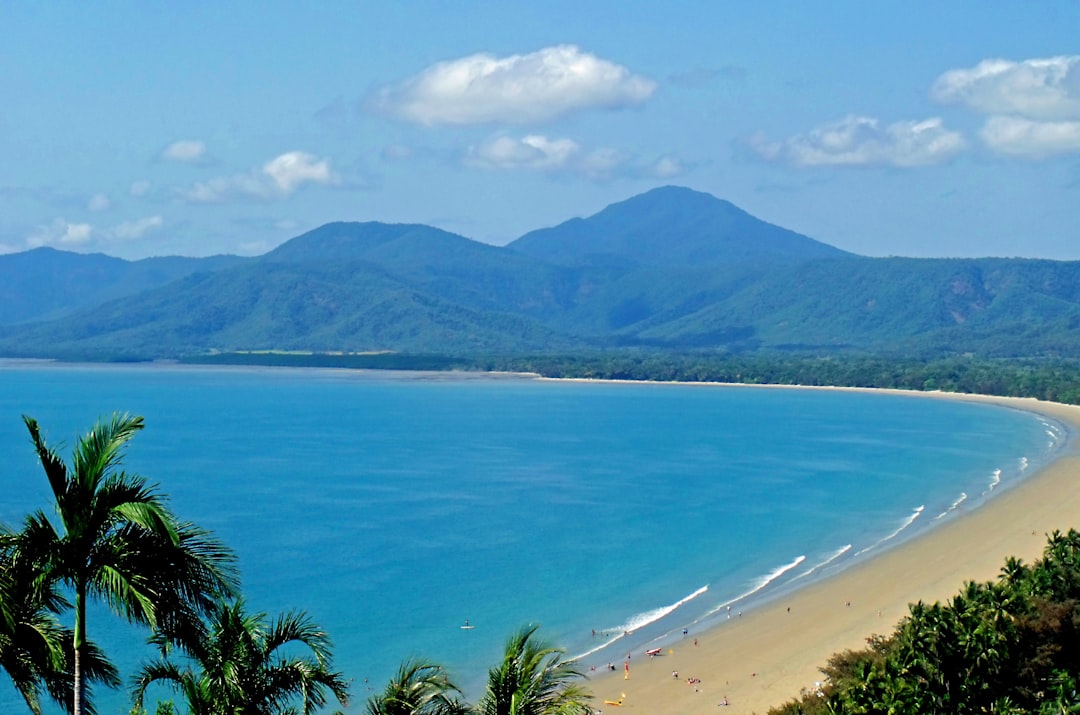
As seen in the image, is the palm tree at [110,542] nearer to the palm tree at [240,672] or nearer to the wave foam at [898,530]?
the palm tree at [240,672]

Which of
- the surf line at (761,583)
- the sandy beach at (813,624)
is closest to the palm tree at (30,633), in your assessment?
the sandy beach at (813,624)

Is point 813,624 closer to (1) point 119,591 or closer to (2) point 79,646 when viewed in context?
(2) point 79,646

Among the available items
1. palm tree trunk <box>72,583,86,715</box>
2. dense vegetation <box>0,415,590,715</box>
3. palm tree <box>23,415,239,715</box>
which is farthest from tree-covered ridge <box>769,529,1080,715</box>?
palm tree trunk <box>72,583,86,715</box>

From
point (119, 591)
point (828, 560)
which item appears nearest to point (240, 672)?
point (119, 591)

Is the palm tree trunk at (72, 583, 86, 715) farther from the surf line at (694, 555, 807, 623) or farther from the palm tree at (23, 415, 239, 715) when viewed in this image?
the surf line at (694, 555, 807, 623)

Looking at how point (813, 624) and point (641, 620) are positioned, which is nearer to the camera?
point (813, 624)

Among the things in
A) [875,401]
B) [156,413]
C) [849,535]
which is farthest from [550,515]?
[875,401]
